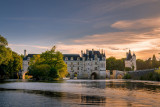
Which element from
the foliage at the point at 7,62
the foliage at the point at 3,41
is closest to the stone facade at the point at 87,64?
the foliage at the point at 7,62

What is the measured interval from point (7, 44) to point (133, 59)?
92.5 metres

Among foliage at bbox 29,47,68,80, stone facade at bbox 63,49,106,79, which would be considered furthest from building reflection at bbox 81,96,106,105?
stone facade at bbox 63,49,106,79

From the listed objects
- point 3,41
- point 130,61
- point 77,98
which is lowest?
point 77,98

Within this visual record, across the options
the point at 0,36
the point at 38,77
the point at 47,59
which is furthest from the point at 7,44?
the point at 47,59

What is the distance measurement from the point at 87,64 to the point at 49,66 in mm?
47831

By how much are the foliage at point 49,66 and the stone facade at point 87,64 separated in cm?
4036

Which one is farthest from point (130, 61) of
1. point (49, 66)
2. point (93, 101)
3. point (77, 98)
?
point (93, 101)

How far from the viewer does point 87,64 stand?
341 ft

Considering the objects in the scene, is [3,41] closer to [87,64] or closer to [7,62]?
[7,62]

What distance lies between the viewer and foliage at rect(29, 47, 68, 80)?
55.7 m

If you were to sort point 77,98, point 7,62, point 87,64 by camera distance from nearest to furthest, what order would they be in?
point 77,98 < point 7,62 < point 87,64

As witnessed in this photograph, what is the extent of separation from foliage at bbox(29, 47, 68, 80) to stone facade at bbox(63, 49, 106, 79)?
4036 centimetres

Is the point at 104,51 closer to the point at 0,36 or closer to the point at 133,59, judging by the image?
the point at 133,59

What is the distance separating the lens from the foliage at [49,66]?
2191 inches
